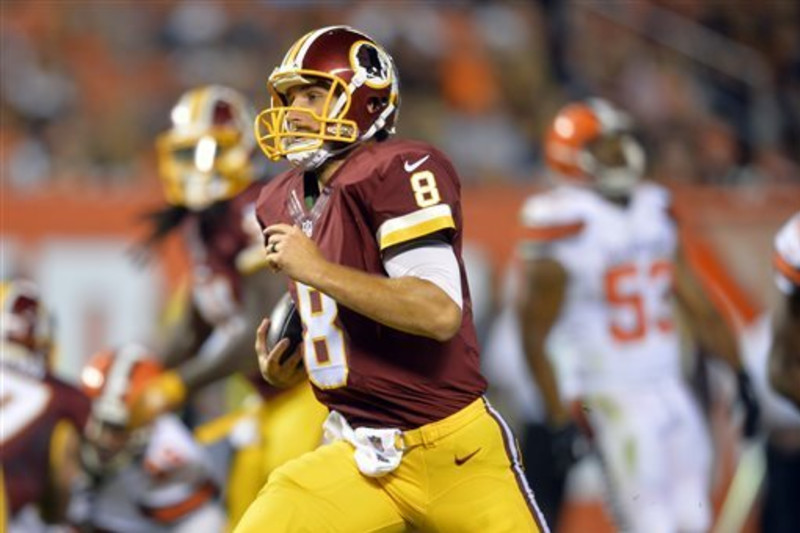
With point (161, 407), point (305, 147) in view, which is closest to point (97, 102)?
point (161, 407)

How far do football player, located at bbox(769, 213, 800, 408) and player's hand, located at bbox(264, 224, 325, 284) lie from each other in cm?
227

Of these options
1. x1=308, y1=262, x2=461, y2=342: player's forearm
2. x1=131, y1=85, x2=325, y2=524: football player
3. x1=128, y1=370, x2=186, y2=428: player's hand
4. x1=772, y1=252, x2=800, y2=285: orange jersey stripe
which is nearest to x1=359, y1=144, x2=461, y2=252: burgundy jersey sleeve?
x1=308, y1=262, x2=461, y2=342: player's forearm

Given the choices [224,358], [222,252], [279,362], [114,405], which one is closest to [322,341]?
[279,362]

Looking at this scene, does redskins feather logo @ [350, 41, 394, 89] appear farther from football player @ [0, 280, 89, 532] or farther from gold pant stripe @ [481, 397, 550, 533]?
football player @ [0, 280, 89, 532]

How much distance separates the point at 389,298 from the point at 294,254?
244 millimetres

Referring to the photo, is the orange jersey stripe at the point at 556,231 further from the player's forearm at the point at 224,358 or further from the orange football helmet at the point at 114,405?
the orange football helmet at the point at 114,405

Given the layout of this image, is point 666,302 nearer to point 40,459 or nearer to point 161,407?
point 161,407

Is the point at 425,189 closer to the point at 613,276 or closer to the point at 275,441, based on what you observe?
the point at 275,441

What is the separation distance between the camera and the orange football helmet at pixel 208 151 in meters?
7.05

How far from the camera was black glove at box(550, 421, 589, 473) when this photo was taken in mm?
7059

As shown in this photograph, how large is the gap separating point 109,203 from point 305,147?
5457mm

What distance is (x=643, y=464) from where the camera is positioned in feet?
23.6

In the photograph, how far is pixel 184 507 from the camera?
23.6 ft

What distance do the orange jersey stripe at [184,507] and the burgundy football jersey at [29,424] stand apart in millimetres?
809
